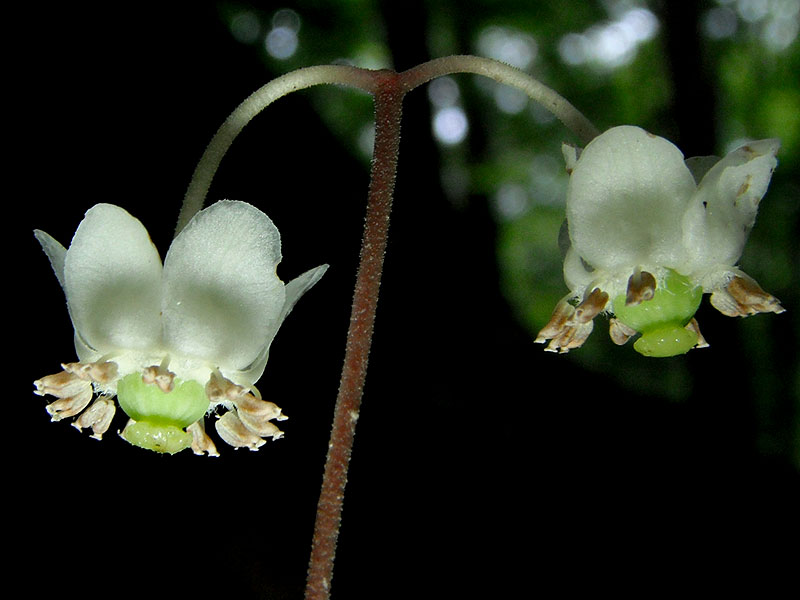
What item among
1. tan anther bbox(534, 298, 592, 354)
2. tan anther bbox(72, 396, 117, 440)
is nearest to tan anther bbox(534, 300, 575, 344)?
tan anther bbox(534, 298, 592, 354)

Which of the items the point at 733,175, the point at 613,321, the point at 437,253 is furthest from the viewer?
the point at 437,253

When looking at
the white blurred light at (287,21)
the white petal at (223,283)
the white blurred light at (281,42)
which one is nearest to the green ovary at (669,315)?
the white petal at (223,283)

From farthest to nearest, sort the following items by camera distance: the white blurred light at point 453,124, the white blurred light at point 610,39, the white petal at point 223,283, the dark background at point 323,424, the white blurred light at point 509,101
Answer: the white blurred light at point 509,101 < the white blurred light at point 610,39 < the white blurred light at point 453,124 < the dark background at point 323,424 < the white petal at point 223,283

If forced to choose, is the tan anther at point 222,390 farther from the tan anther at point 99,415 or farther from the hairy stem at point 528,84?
the hairy stem at point 528,84

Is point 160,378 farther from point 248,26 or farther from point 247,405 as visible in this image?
point 248,26

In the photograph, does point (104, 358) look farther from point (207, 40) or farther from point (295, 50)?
point (295, 50)

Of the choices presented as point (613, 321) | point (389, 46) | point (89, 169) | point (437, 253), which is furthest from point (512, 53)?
point (613, 321)

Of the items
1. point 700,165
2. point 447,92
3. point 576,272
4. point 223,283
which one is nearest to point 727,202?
point 700,165
